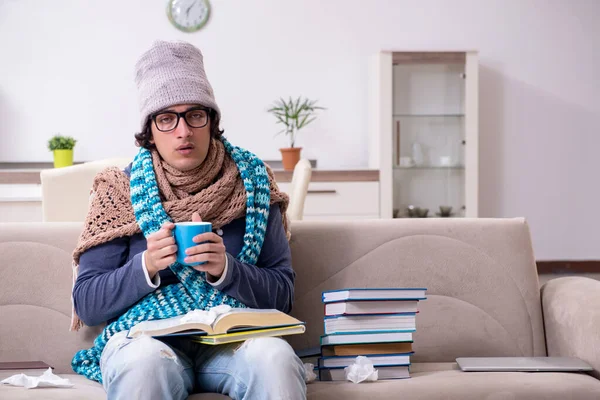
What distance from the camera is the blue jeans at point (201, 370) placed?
1.49m

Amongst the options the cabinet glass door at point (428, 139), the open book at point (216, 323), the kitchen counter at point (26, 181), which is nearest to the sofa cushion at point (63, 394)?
the open book at point (216, 323)

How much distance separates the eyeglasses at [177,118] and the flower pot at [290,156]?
3282 millimetres

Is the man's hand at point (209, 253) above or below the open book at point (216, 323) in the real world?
above

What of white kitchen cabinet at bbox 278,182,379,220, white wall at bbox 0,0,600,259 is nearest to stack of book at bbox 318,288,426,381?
white kitchen cabinet at bbox 278,182,379,220

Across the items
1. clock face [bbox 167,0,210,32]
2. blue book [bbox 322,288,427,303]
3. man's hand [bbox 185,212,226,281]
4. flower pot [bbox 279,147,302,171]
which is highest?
clock face [bbox 167,0,210,32]

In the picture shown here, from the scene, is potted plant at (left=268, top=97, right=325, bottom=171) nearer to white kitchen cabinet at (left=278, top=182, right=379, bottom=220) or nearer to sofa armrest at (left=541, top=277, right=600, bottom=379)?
white kitchen cabinet at (left=278, top=182, right=379, bottom=220)

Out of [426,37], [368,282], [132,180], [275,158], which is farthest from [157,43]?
[426,37]

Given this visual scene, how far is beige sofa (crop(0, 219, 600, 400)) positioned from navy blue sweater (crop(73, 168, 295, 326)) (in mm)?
206

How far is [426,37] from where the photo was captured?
18.6ft

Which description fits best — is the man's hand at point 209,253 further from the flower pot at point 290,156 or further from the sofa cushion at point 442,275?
the flower pot at point 290,156

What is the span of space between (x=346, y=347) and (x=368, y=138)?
3969mm

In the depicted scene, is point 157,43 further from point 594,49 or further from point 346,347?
point 594,49

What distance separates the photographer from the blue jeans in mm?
1487

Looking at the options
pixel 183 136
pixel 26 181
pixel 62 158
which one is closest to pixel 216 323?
pixel 183 136
